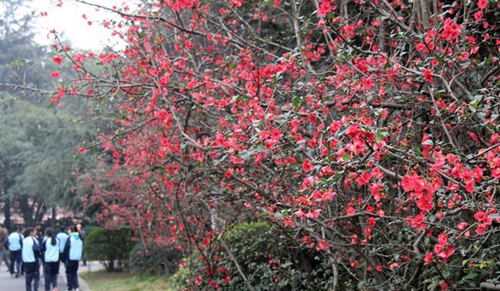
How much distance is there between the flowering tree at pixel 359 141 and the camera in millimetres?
3271

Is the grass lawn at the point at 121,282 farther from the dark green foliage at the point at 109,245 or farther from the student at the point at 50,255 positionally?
the student at the point at 50,255

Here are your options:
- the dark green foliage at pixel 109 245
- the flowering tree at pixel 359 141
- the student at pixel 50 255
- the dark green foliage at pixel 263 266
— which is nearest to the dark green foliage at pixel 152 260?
the dark green foliage at pixel 109 245

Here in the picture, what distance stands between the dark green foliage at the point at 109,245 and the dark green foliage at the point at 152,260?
1.34 metres

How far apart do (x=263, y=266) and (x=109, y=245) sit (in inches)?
371

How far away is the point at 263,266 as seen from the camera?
21.5 ft

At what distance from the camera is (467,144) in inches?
207

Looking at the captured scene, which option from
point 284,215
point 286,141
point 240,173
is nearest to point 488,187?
point 284,215

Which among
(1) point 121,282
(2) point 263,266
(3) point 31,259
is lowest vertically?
(1) point 121,282

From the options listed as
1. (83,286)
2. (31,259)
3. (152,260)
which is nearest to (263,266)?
(31,259)

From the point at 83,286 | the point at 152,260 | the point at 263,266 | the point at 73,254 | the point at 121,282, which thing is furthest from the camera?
the point at 152,260

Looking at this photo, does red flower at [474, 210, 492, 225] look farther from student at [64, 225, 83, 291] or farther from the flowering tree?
student at [64, 225, 83, 291]

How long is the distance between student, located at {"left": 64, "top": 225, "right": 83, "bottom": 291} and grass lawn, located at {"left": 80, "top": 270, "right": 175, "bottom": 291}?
1073 millimetres

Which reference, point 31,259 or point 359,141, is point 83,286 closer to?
point 31,259

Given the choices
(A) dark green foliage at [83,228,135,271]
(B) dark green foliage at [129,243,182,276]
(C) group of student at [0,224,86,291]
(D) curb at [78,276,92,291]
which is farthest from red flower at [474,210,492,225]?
(A) dark green foliage at [83,228,135,271]
